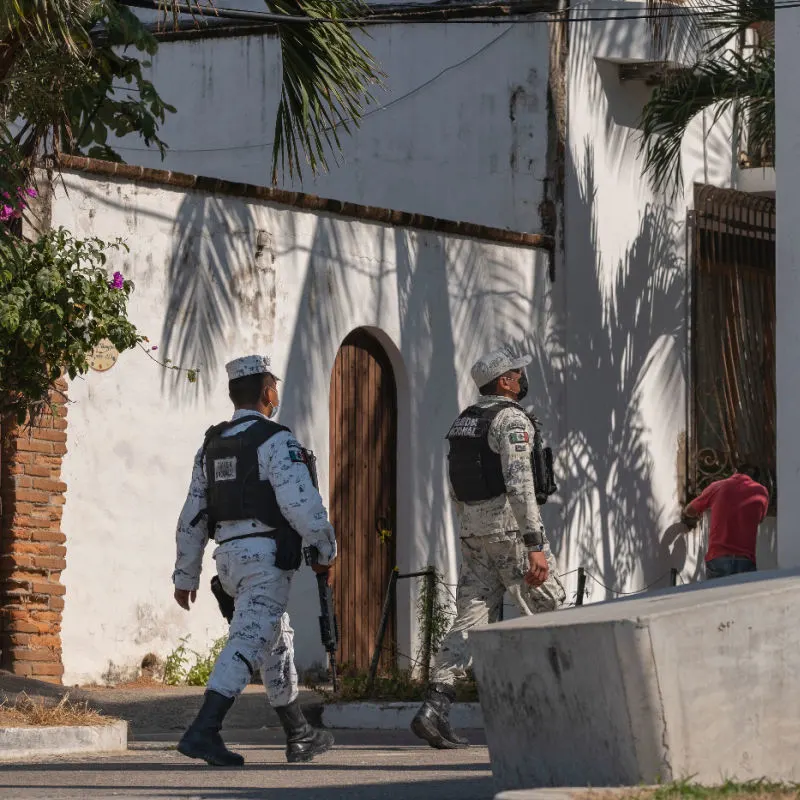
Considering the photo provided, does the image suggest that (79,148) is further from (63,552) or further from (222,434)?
(222,434)

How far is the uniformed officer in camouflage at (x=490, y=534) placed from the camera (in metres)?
9.37

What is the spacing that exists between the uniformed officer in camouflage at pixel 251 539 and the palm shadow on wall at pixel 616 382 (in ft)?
23.9

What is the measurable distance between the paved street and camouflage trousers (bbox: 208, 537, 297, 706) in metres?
0.37

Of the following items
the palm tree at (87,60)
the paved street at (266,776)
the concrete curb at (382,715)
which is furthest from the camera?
the concrete curb at (382,715)

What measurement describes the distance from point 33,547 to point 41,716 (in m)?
3.07

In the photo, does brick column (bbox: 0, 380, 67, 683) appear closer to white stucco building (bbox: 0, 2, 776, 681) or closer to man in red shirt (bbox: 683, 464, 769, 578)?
white stucco building (bbox: 0, 2, 776, 681)

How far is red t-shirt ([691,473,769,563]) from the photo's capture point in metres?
13.1

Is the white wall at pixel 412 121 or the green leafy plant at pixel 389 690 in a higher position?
the white wall at pixel 412 121

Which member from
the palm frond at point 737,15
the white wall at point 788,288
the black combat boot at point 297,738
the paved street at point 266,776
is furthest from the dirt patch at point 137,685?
the palm frond at point 737,15

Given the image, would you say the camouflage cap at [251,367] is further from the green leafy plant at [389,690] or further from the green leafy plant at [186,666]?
the green leafy plant at [186,666]

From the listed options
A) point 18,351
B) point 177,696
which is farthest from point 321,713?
point 18,351

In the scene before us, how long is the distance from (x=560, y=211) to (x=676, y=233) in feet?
4.79

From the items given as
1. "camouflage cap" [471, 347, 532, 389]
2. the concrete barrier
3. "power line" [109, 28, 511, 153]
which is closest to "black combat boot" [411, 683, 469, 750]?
"camouflage cap" [471, 347, 532, 389]

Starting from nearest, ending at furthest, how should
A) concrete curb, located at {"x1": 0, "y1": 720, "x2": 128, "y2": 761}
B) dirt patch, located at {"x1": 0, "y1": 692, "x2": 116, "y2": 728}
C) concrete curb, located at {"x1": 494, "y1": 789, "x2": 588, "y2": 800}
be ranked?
concrete curb, located at {"x1": 494, "y1": 789, "x2": 588, "y2": 800} → concrete curb, located at {"x1": 0, "y1": 720, "x2": 128, "y2": 761} → dirt patch, located at {"x1": 0, "y1": 692, "x2": 116, "y2": 728}
